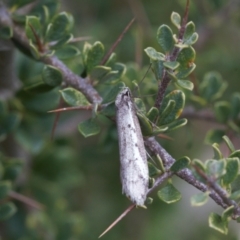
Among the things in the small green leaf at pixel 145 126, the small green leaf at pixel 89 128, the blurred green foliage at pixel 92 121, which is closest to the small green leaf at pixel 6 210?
the blurred green foliage at pixel 92 121

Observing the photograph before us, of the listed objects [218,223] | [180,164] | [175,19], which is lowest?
[218,223]

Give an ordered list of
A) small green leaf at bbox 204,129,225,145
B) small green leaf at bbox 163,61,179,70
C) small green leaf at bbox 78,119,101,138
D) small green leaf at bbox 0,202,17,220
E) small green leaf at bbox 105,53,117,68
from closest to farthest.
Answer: small green leaf at bbox 163,61,179,70, small green leaf at bbox 78,119,101,138, small green leaf at bbox 105,53,117,68, small green leaf at bbox 0,202,17,220, small green leaf at bbox 204,129,225,145

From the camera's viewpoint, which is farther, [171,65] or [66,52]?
[66,52]

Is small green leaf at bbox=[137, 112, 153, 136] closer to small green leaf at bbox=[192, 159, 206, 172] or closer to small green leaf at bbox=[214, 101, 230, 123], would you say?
small green leaf at bbox=[192, 159, 206, 172]

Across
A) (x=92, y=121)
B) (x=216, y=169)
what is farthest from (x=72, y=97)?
(x=216, y=169)

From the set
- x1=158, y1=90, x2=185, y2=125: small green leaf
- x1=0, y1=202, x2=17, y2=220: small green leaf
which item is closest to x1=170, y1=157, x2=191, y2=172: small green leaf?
x1=158, y1=90, x2=185, y2=125: small green leaf

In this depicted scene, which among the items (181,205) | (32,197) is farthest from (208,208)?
(32,197)

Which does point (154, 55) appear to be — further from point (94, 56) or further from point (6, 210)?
point (6, 210)
